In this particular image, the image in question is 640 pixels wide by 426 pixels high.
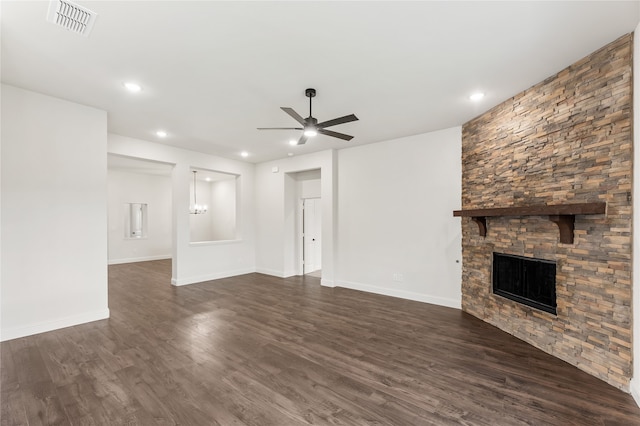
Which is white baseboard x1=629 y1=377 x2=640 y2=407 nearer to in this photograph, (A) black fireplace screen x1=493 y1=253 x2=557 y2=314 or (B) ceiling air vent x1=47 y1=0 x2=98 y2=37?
(A) black fireplace screen x1=493 y1=253 x2=557 y2=314

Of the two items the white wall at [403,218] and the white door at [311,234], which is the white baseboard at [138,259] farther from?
the white wall at [403,218]

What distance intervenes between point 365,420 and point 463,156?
4.08m

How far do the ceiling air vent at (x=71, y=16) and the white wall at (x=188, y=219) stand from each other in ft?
11.0

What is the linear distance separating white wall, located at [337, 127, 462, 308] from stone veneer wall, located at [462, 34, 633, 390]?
88 cm

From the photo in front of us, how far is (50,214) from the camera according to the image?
3.66 metres

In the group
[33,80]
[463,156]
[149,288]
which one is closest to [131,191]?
[149,288]

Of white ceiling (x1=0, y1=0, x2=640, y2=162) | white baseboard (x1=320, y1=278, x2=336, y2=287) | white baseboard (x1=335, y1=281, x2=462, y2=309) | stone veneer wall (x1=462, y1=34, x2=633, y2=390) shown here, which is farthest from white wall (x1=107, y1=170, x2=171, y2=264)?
stone veneer wall (x1=462, y1=34, x2=633, y2=390)

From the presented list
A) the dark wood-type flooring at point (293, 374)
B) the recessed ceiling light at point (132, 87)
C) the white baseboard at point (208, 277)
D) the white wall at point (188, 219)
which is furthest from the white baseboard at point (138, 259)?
the recessed ceiling light at point (132, 87)

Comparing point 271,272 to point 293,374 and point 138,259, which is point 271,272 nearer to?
point 293,374

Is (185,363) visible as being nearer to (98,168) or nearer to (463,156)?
(98,168)

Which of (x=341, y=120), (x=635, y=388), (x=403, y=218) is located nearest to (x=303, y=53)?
(x=341, y=120)

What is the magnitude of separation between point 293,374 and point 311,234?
527 cm

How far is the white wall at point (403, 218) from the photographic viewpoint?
480cm

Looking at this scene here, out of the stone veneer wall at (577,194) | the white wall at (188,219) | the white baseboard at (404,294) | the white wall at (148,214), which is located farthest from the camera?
the white wall at (148,214)
